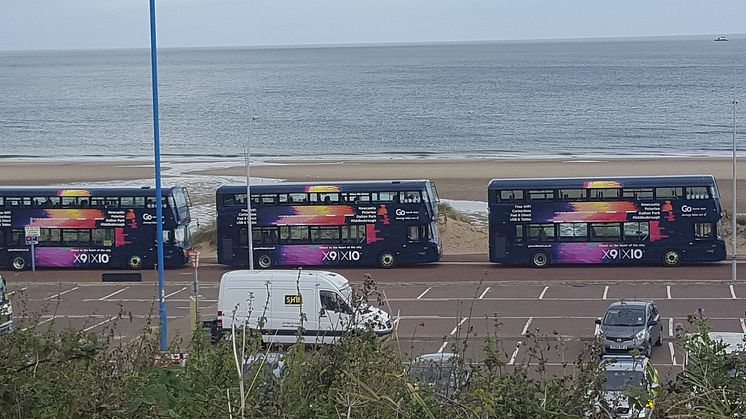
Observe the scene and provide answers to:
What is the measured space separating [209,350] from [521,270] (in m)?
27.7

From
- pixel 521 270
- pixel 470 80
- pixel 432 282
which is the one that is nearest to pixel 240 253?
pixel 432 282

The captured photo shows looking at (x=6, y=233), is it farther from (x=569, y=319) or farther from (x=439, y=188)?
(x=439, y=188)

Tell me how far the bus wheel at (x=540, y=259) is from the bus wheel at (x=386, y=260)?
4550mm

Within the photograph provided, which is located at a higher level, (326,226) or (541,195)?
(541,195)

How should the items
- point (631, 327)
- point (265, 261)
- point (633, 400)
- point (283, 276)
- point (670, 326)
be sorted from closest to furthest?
1. point (633, 400)
2. point (631, 327)
3. point (283, 276)
4. point (670, 326)
5. point (265, 261)

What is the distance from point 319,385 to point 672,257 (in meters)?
28.8

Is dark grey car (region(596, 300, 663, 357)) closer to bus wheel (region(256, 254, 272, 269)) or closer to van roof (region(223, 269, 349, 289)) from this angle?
van roof (region(223, 269, 349, 289))

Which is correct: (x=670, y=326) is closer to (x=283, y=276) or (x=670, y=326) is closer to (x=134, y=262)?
(x=283, y=276)

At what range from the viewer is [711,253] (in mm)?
33469

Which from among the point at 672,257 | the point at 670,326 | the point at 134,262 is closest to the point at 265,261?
the point at 134,262

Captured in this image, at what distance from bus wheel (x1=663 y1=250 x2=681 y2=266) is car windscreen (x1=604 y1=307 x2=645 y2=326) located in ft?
39.3

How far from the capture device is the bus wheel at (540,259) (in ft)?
113

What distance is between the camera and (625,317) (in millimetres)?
21953

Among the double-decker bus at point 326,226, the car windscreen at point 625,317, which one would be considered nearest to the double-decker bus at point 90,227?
the double-decker bus at point 326,226
